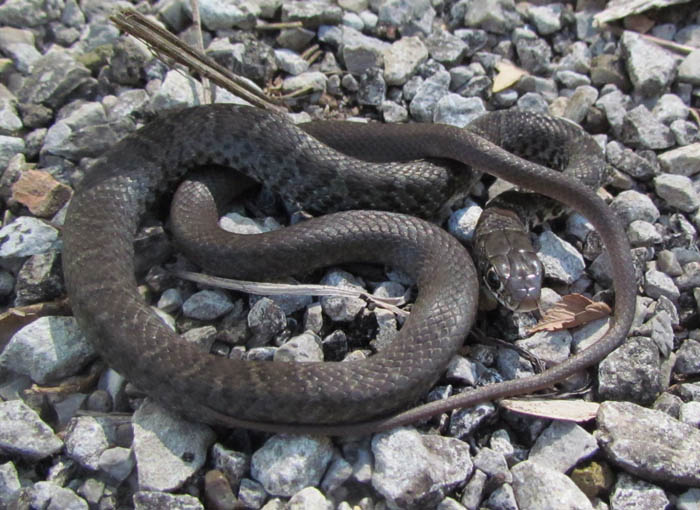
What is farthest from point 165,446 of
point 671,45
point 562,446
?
point 671,45

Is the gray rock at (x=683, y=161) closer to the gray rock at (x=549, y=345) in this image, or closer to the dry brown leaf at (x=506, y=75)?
the dry brown leaf at (x=506, y=75)

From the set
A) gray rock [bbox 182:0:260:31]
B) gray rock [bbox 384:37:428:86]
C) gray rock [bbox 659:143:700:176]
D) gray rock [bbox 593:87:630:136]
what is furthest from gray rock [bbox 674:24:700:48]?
gray rock [bbox 182:0:260:31]

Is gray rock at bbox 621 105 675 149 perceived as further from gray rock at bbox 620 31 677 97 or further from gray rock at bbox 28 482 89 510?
gray rock at bbox 28 482 89 510

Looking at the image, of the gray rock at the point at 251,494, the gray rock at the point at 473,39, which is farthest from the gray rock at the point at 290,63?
the gray rock at the point at 251,494

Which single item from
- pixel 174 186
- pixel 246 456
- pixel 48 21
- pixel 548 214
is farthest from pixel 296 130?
pixel 48 21

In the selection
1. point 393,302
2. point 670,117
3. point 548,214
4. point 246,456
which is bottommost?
point 246,456

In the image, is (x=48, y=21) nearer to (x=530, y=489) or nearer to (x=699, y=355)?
(x=530, y=489)
